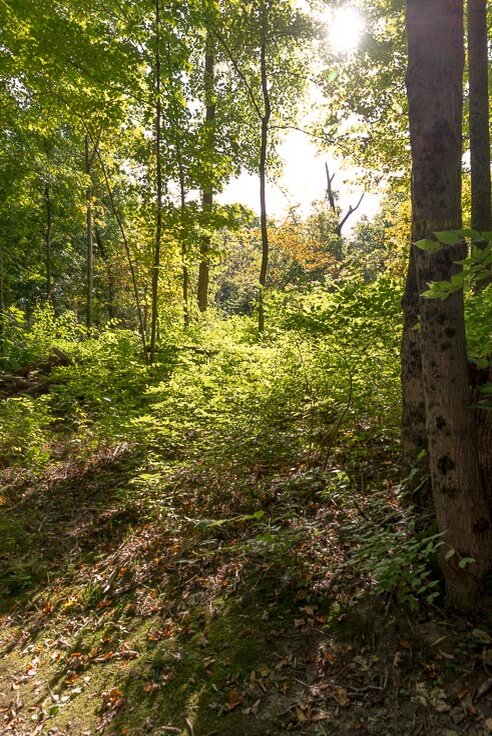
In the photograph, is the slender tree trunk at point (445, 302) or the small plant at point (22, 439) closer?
the slender tree trunk at point (445, 302)

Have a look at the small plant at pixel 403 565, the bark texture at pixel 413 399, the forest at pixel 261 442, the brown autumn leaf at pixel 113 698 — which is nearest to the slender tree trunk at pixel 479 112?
the forest at pixel 261 442

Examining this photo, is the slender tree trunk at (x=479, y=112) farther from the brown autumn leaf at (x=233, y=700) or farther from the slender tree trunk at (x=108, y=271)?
the slender tree trunk at (x=108, y=271)

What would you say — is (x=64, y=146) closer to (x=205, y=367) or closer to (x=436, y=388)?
(x=205, y=367)

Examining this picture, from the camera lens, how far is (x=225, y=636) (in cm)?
307

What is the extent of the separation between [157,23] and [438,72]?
8.71 metres

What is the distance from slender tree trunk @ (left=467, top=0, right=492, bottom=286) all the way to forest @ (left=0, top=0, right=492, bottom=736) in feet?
0.14

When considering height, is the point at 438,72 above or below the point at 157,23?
below

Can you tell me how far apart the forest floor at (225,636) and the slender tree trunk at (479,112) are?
6.32 metres

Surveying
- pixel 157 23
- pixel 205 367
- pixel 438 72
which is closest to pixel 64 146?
pixel 157 23

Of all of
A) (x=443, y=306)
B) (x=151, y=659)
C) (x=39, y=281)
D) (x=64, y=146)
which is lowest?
(x=151, y=659)

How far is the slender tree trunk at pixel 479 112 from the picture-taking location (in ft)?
24.8

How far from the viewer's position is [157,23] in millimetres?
8602

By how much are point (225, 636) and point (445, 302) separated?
8.77 ft

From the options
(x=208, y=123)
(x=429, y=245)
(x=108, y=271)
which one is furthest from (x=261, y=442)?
(x=108, y=271)
